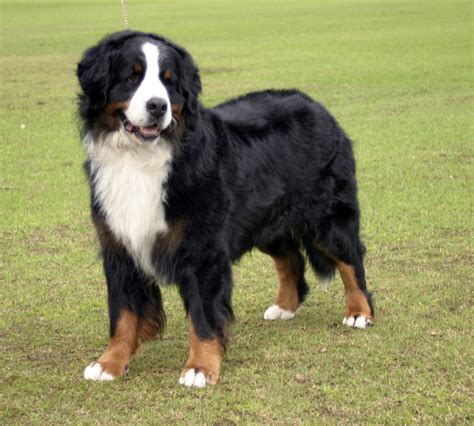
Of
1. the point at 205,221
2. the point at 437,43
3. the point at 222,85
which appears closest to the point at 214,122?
the point at 205,221

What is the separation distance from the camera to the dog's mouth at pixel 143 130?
5.71 meters

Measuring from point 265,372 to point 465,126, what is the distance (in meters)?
9.58

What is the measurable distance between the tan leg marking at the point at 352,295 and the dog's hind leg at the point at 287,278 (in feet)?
1.09

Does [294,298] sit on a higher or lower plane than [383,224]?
higher

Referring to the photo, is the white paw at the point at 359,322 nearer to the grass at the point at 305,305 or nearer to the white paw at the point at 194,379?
the grass at the point at 305,305

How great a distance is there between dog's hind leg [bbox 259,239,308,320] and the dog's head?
1.68 metres

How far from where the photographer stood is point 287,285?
24.0 feet

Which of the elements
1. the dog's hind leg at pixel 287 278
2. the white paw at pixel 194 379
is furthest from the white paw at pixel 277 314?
the white paw at pixel 194 379

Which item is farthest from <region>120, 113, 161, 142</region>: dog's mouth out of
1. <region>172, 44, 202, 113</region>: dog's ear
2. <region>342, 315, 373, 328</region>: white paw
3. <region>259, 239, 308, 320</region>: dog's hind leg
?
<region>342, 315, 373, 328</region>: white paw

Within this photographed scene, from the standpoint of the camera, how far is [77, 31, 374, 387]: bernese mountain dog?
5750 millimetres

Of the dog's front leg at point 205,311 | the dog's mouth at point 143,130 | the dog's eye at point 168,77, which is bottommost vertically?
the dog's front leg at point 205,311

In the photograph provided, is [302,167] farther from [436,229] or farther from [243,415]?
[436,229]

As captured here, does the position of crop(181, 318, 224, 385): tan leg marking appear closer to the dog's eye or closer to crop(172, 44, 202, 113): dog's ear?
crop(172, 44, 202, 113): dog's ear

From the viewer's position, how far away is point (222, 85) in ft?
64.6
